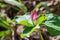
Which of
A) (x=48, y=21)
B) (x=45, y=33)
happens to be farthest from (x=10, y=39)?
(x=48, y=21)

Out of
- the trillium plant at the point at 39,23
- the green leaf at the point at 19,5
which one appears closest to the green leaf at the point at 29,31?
the trillium plant at the point at 39,23

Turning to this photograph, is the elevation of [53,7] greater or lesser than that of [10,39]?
greater

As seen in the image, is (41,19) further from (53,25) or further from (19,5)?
(19,5)

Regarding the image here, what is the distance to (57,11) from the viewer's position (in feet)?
4.91

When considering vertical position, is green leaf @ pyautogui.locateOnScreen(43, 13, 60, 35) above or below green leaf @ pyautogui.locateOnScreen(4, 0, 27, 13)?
below

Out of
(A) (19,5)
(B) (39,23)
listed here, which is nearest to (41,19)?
(B) (39,23)

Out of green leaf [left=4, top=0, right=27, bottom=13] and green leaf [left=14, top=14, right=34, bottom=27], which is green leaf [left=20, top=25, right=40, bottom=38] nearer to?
green leaf [left=14, top=14, right=34, bottom=27]

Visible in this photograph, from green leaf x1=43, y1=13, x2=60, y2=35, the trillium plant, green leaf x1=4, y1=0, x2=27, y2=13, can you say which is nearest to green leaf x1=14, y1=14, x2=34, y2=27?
the trillium plant

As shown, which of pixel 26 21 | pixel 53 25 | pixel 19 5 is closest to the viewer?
pixel 53 25

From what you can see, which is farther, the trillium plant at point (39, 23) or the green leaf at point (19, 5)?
the green leaf at point (19, 5)

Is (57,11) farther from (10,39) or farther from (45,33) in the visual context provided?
(10,39)

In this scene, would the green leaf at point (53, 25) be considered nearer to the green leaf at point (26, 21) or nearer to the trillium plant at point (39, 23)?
the trillium plant at point (39, 23)

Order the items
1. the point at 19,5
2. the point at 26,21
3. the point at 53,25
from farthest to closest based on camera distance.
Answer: the point at 19,5 → the point at 26,21 → the point at 53,25

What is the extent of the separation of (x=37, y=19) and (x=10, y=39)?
0.28 metres
